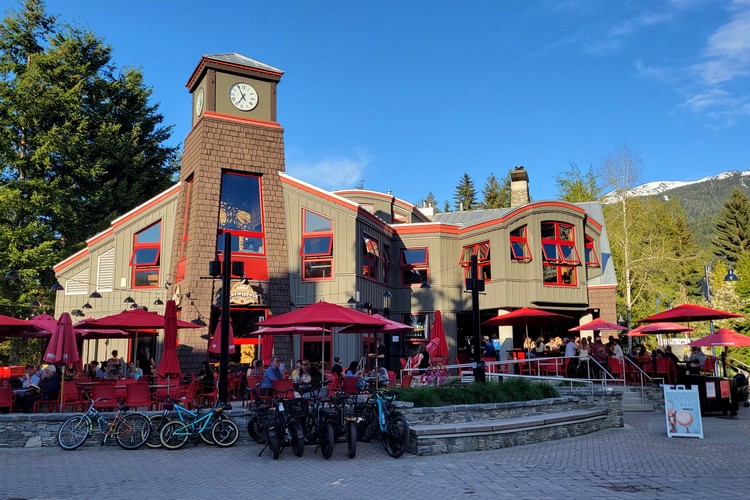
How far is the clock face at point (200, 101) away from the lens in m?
23.1

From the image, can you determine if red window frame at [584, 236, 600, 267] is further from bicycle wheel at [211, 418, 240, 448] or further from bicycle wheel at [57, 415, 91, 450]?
bicycle wheel at [57, 415, 91, 450]

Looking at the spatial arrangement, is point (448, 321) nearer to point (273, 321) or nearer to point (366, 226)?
point (366, 226)

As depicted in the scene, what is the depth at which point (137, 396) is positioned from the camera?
40.3ft

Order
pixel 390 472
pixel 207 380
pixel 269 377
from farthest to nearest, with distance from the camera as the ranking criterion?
pixel 207 380, pixel 269 377, pixel 390 472

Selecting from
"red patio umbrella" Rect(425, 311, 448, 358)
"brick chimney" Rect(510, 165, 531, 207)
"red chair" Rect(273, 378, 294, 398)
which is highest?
"brick chimney" Rect(510, 165, 531, 207)

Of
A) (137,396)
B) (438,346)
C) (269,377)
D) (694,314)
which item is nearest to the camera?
(137,396)

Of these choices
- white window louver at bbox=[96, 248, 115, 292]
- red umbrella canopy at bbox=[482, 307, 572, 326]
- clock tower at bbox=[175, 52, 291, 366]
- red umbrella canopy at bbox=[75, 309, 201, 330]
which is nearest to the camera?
red umbrella canopy at bbox=[75, 309, 201, 330]

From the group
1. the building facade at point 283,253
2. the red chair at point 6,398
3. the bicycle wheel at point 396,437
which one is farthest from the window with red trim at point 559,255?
the red chair at point 6,398

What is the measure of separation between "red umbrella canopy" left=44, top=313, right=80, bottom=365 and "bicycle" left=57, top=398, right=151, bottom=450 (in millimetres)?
1600

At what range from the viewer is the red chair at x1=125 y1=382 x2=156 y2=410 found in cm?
1220

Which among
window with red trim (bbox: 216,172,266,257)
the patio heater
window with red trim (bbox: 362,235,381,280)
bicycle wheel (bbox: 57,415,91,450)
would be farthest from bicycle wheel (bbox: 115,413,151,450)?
window with red trim (bbox: 362,235,381,280)

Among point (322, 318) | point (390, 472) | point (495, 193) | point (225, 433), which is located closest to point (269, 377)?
point (322, 318)

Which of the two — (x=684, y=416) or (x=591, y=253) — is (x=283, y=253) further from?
(x=684, y=416)

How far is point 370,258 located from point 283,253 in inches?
141
